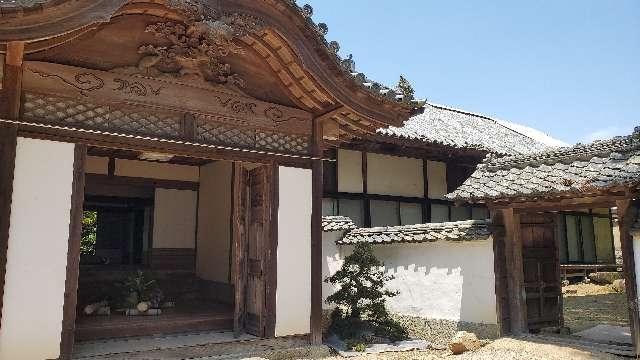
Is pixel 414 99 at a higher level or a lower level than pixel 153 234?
higher

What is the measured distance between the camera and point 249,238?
8258mm

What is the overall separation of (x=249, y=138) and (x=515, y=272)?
6.02 meters

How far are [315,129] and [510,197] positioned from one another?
3.95 metres

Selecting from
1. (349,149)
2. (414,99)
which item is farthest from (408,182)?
(414,99)

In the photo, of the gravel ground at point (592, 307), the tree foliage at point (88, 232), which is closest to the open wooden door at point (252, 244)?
the gravel ground at point (592, 307)

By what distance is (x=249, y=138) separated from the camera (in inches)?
298

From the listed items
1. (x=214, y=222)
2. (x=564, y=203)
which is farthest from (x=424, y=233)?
(x=214, y=222)

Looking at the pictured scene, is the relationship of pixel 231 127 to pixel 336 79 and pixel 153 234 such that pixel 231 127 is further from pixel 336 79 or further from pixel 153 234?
pixel 153 234

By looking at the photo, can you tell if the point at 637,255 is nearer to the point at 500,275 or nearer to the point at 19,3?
the point at 500,275

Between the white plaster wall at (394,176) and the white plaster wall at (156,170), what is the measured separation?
5030mm

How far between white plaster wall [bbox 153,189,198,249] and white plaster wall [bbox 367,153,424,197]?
507 cm

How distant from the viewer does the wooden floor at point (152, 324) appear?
727 cm

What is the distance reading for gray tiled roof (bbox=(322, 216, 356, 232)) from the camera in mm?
11680

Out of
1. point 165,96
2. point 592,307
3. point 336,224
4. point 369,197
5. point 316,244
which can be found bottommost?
point 592,307
